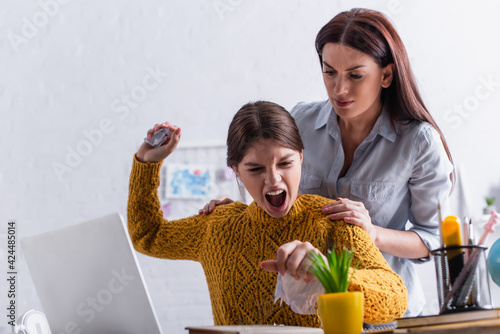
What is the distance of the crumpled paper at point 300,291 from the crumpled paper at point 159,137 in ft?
2.47

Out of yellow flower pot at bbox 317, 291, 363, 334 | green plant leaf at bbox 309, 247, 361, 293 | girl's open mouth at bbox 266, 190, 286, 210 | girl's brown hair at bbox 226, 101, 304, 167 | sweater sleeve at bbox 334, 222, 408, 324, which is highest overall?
girl's brown hair at bbox 226, 101, 304, 167

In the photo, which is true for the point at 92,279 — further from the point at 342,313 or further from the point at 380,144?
the point at 380,144

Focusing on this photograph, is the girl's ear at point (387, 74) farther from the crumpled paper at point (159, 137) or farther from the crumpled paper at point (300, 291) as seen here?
the crumpled paper at point (300, 291)

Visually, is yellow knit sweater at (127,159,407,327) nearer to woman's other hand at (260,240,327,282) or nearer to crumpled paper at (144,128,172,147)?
crumpled paper at (144,128,172,147)

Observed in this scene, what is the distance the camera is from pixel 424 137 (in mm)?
1632

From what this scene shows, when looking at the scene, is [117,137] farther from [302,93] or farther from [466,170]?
[466,170]

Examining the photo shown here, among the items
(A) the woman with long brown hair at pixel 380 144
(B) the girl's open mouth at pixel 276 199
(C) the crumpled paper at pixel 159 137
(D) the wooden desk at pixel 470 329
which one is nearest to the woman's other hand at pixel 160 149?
(C) the crumpled paper at pixel 159 137

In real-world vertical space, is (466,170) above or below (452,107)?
below

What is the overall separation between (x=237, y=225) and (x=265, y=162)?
0.66ft

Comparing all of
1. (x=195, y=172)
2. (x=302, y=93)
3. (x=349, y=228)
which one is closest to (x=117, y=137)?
(x=195, y=172)

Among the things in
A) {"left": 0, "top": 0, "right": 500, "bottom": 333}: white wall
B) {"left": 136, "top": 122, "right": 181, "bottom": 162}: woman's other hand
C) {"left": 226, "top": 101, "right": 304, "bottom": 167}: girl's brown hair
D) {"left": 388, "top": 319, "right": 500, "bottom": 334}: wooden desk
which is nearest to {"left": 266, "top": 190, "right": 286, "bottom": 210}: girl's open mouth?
{"left": 226, "top": 101, "right": 304, "bottom": 167}: girl's brown hair

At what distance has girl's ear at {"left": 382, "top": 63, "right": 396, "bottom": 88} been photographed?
1.62 m

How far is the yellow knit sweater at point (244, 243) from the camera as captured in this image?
121 cm

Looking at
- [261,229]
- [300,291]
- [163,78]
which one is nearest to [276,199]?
[261,229]
